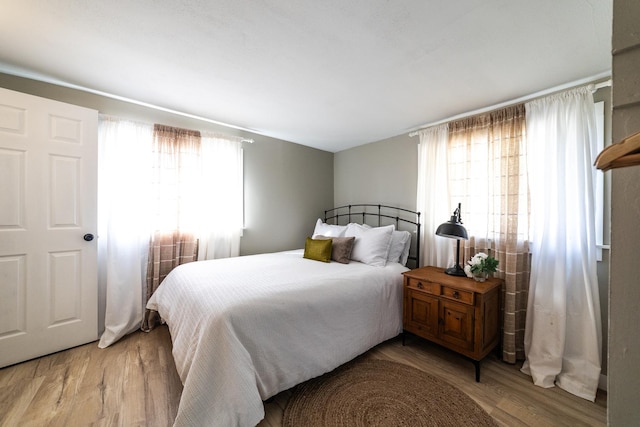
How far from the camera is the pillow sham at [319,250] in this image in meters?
2.76

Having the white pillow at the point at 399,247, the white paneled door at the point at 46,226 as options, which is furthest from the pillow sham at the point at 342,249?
the white paneled door at the point at 46,226

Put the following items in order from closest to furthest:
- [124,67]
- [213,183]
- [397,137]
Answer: [124,67] → [213,183] → [397,137]

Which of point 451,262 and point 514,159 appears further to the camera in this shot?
point 451,262

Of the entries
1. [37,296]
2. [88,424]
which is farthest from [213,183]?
[88,424]

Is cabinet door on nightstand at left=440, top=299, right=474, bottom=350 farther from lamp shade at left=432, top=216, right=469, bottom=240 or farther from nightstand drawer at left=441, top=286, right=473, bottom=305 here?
lamp shade at left=432, top=216, right=469, bottom=240

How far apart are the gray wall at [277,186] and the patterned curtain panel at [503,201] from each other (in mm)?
2194

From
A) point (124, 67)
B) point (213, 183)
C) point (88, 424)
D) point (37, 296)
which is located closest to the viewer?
point (88, 424)

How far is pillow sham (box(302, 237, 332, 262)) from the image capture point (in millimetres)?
2756

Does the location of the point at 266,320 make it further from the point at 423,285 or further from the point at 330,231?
the point at 330,231

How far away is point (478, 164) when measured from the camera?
2.44 m

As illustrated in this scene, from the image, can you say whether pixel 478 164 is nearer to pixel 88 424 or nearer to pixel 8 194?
pixel 88 424

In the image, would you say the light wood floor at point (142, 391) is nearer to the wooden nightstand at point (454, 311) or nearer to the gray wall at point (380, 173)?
the wooden nightstand at point (454, 311)

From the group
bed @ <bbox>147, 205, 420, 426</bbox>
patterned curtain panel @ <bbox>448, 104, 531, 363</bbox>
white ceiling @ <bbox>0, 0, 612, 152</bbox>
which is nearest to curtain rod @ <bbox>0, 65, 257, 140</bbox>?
white ceiling @ <bbox>0, 0, 612, 152</bbox>

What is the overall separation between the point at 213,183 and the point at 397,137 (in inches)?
96.7
